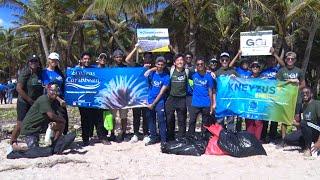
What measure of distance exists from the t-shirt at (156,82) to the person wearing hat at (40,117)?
194 cm

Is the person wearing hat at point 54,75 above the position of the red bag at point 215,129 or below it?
above

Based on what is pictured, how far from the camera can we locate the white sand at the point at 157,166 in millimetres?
7094

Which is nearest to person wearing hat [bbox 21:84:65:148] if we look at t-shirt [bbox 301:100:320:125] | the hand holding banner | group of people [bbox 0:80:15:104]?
the hand holding banner

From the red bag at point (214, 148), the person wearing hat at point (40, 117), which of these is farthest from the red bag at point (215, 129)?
the person wearing hat at point (40, 117)

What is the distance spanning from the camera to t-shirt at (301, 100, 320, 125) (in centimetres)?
827

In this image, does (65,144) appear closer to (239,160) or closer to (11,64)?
(239,160)

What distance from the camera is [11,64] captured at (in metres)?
51.5

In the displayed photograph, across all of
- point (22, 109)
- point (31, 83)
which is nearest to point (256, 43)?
point (31, 83)

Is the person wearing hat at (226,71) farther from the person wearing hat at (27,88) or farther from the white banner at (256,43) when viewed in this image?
the person wearing hat at (27,88)

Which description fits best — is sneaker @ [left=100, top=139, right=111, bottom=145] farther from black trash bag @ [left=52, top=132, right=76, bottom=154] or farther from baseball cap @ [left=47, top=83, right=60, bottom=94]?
baseball cap @ [left=47, top=83, right=60, bottom=94]

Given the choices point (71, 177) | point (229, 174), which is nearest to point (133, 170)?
point (71, 177)

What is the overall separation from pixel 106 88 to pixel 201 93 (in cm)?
222

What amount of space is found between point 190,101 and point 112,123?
1761mm

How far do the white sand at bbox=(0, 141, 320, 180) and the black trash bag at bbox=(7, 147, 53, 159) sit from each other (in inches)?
6.4
